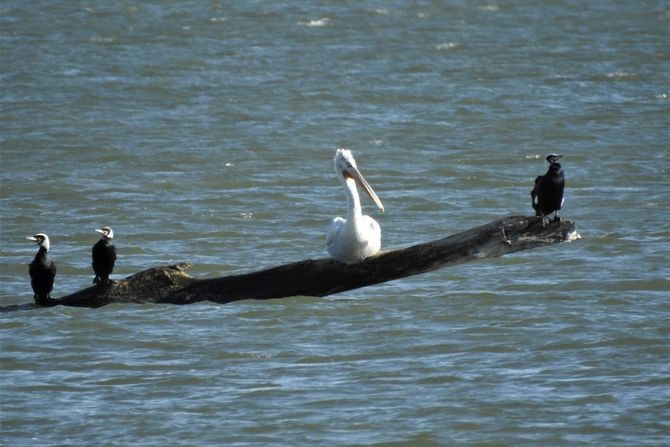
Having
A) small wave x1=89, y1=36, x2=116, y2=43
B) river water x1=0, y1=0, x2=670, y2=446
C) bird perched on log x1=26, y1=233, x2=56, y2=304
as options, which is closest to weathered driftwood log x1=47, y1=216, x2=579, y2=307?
bird perched on log x1=26, y1=233, x2=56, y2=304

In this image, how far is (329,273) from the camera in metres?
12.0

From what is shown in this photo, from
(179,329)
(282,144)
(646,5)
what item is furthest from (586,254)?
(646,5)

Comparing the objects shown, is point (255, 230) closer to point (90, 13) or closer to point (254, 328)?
point (254, 328)

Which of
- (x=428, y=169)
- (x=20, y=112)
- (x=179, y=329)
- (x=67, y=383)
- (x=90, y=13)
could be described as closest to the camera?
(x=67, y=383)

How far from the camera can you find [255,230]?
18203 millimetres

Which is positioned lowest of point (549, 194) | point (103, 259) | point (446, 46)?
point (103, 259)

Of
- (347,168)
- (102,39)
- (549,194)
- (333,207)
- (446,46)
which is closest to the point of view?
(549,194)

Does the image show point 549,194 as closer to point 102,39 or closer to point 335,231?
point 335,231

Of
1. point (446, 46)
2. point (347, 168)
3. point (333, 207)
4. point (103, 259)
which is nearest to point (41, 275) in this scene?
point (103, 259)

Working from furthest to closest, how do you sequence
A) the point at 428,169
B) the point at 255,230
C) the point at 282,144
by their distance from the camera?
the point at 282,144 < the point at 428,169 < the point at 255,230

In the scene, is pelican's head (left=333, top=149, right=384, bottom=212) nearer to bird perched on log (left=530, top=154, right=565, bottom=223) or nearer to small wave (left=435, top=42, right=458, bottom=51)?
bird perched on log (left=530, top=154, right=565, bottom=223)

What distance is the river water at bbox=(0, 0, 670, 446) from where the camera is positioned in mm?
11469

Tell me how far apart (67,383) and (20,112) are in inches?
579

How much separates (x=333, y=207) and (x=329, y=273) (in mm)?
7415
